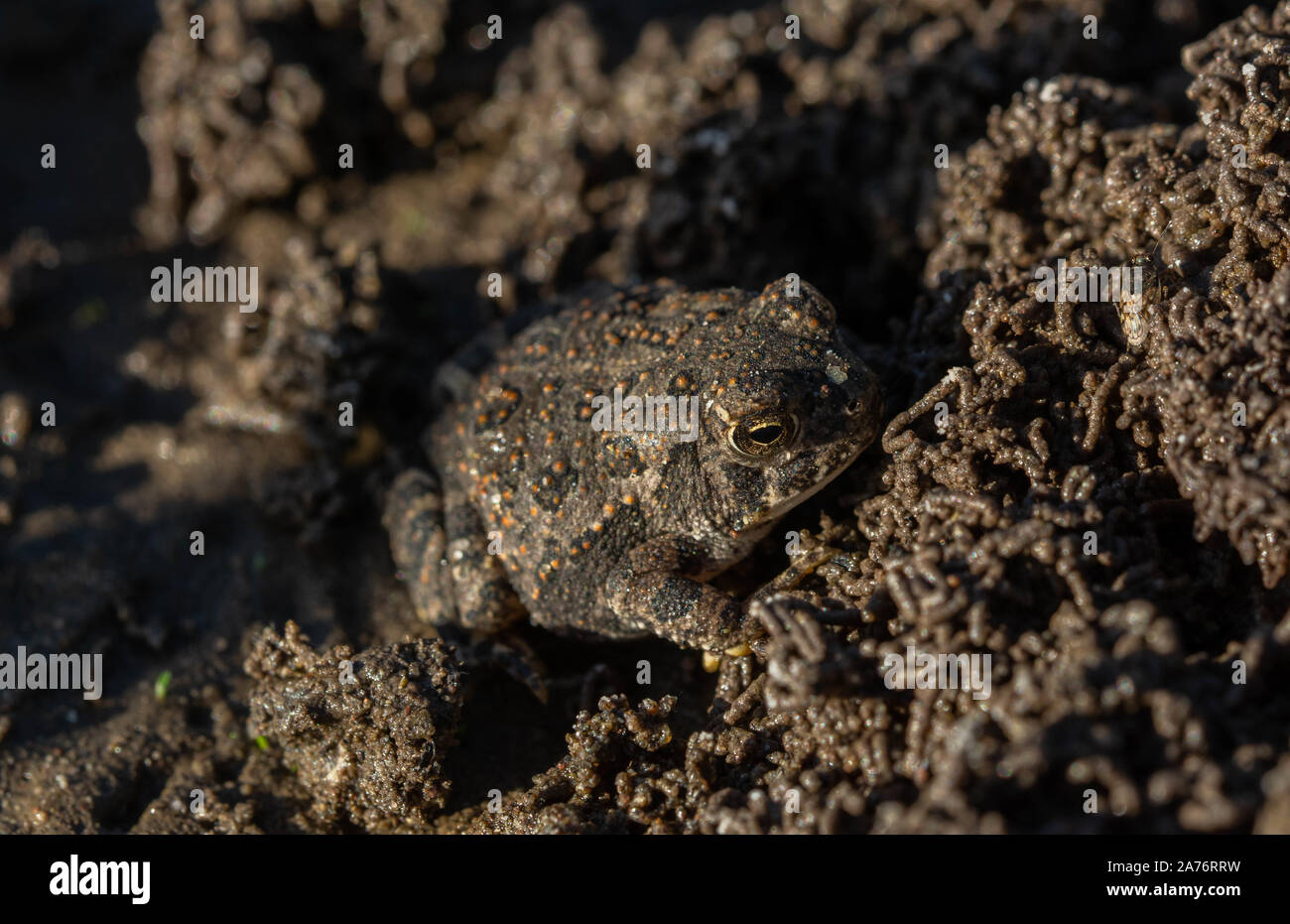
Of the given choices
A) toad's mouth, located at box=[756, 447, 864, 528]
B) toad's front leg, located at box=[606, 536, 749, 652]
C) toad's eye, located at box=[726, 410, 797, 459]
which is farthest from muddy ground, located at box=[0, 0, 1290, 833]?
toad's eye, located at box=[726, 410, 797, 459]

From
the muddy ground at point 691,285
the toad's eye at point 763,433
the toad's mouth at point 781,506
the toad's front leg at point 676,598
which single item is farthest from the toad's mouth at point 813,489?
the toad's front leg at point 676,598

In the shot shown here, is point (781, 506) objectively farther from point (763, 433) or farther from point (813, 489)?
point (763, 433)

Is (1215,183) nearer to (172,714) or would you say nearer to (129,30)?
(172,714)

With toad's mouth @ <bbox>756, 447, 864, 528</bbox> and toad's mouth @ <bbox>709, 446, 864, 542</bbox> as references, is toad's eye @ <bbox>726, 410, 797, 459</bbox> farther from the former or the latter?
toad's mouth @ <bbox>756, 447, 864, 528</bbox>

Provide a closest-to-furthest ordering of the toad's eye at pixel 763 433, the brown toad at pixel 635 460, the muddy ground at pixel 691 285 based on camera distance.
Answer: the muddy ground at pixel 691 285
the toad's eye at pixel 763 433
the brown toad at pixel 635 460

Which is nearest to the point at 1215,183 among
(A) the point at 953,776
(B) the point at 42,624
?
(A) the point at 953,776

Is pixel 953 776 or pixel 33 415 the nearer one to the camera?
pixel 953 776

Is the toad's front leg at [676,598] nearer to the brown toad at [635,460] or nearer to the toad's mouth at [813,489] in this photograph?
the brown toad at [635,460]
